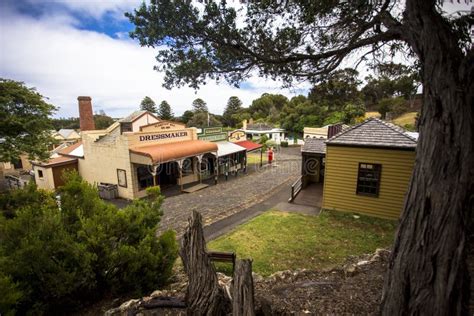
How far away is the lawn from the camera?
7.14 meters

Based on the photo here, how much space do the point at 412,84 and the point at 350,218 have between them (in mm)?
6844

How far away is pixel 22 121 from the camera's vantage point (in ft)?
44.9

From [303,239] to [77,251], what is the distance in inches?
273


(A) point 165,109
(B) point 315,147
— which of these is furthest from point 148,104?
(B) point 315,147

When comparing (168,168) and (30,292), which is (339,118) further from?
(30,292)

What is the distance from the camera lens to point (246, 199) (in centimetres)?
1398

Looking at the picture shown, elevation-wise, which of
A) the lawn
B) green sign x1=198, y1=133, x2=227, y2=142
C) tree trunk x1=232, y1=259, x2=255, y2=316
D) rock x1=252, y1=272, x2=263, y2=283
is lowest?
the lawn

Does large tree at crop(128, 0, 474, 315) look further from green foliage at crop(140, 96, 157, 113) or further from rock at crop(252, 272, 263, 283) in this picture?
green foliage at crop(140, 96, 157, 113)

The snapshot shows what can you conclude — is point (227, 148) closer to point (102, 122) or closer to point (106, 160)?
point (106, 160)

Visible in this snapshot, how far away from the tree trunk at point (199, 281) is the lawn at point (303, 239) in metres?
3.76

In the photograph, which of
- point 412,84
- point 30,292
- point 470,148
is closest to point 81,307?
point 30,292

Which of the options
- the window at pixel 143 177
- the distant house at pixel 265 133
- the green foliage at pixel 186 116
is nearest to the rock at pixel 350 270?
the window at pixel 143 177

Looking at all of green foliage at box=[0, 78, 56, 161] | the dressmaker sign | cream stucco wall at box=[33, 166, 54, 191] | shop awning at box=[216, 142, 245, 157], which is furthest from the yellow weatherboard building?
cream stucco wall at box=[33, 166, 54, 191]

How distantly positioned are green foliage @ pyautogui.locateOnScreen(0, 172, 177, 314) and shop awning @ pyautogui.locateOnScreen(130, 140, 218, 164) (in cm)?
915
